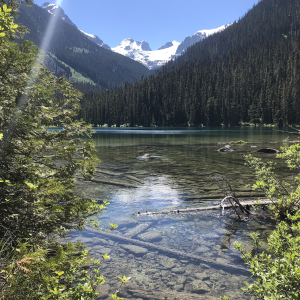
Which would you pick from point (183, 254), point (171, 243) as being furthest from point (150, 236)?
point (183, 254)

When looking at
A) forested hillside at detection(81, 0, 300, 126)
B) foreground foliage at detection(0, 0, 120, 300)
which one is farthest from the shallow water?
forested hillside at detection(81, 0, 300, 126)

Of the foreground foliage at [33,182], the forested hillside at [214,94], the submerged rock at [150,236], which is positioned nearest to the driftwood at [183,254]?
the submerged rock at [150,236]

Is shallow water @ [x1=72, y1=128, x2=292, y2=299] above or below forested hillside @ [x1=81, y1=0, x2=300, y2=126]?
below

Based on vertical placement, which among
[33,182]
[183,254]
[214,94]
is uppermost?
[214,94]

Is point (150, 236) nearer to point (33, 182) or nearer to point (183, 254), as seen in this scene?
point (183, 254)

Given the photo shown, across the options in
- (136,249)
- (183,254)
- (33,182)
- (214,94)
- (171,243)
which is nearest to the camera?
(33,182)

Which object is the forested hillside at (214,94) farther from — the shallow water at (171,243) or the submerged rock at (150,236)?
the submerged rock at (150,236)

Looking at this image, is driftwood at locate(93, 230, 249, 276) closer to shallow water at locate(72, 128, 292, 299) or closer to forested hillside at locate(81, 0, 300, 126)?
shallow water at locate(72, 128, 292, 299)

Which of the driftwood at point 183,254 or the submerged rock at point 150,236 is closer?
the driftwood at point 183,254

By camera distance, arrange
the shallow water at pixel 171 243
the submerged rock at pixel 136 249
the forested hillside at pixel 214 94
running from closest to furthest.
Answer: the shallow water at pixel 171 243, the submerged rock at pixel 136 249, the forested hillside at pixel 214 94

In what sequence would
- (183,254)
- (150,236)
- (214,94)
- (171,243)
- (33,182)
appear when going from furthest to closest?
(214,94) → (150,236) → (171,243) → (183,254) → (33,182)

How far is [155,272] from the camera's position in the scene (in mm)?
6480

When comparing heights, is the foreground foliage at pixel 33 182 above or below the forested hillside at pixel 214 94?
below

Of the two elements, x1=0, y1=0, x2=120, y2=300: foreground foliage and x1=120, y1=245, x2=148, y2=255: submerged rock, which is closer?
x1=0, y1=0, x2=120, y2=300: foreground foliage
